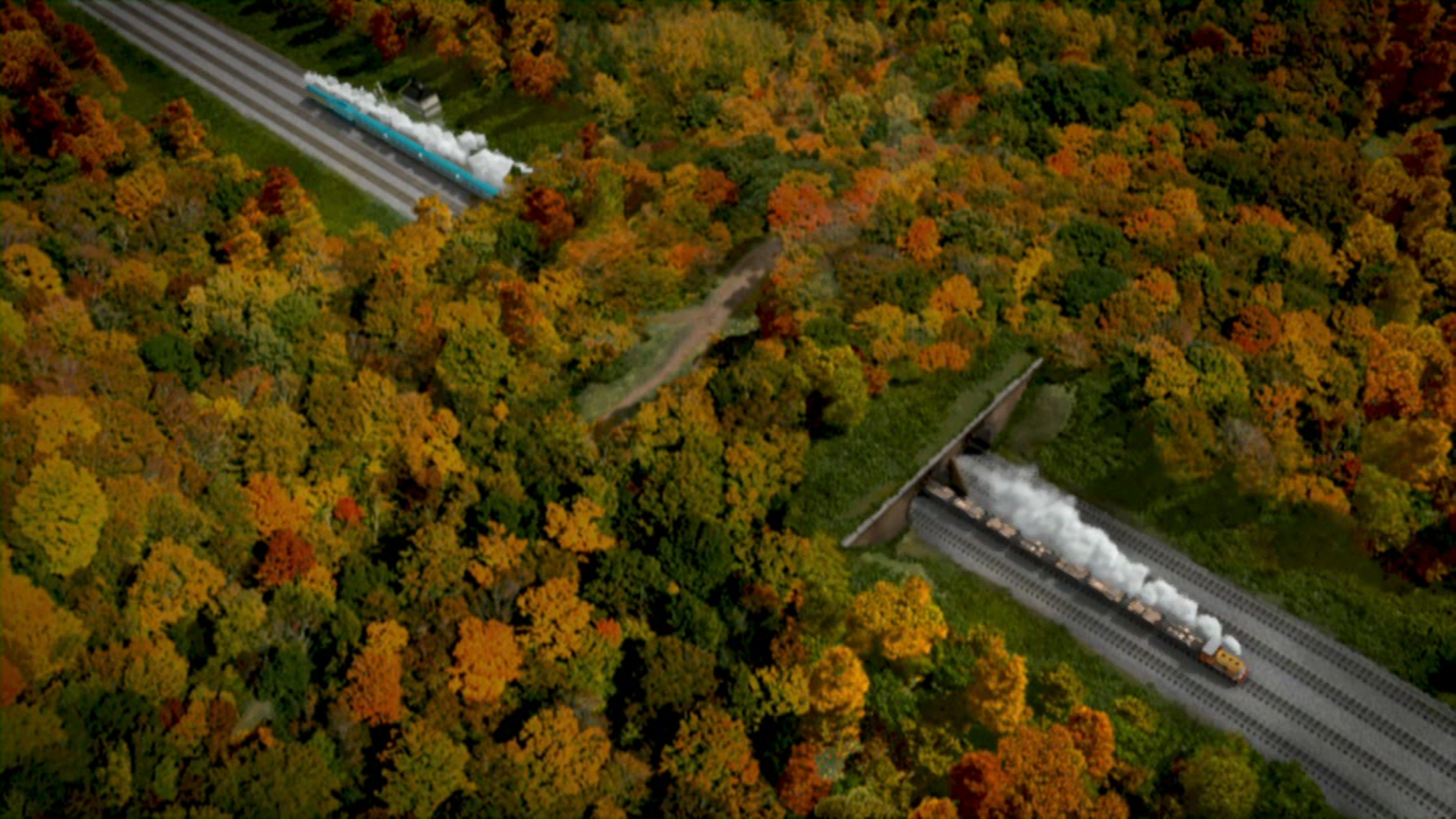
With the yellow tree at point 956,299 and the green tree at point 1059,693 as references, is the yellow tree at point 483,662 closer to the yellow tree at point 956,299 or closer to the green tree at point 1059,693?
the green tree at point 1059,693

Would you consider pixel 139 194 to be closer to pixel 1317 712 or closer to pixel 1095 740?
pixel 1095 740

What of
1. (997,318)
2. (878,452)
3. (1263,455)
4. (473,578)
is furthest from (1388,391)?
(473,578)

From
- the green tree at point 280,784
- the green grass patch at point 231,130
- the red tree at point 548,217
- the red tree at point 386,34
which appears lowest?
the green tree at point 280,784

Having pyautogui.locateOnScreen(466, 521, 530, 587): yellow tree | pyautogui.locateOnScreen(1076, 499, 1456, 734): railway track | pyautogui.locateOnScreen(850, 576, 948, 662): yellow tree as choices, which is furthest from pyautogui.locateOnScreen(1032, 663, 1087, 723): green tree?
pyautogui.locateOnScreen(466, 521, 530, 587): yellow tree

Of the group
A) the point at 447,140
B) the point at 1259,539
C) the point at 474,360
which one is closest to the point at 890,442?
the point at 1259,539

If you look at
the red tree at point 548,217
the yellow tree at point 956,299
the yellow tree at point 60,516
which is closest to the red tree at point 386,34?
the red tree at point 548,217
